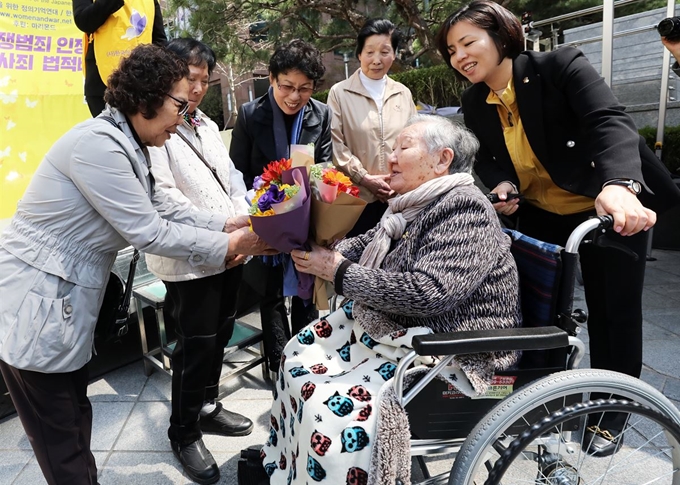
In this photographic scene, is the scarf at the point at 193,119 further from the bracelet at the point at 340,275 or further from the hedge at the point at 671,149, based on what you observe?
the hedge at the point at 671,149

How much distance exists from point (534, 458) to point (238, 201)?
1.53m

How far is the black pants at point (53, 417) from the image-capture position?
5.02 feet

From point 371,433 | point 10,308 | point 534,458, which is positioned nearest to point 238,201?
point 10,308

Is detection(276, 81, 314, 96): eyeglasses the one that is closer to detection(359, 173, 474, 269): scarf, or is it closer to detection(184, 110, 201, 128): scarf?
detection(184, 110, 201, 128): scarf

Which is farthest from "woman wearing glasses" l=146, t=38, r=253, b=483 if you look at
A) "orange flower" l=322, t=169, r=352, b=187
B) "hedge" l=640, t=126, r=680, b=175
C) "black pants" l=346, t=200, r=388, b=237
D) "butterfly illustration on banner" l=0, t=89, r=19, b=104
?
"hedge" l=640, t=126, r=680, b=175

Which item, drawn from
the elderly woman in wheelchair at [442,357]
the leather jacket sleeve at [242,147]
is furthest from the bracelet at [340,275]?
the leather jacket sleeve at [242,147]

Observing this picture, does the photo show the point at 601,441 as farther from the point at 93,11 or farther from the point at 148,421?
the point at 93,11

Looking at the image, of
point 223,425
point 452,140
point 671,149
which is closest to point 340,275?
point 452,140

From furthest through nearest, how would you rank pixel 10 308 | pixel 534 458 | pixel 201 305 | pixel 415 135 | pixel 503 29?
pixel 201 305 < pixel 503 29 < pixel 415 135 < pixel 534 458 < pixel 10 308

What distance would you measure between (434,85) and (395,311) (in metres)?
7.98

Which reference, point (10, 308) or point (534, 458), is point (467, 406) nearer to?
point (534, 458)

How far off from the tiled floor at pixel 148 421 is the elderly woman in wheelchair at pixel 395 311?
1.99ft

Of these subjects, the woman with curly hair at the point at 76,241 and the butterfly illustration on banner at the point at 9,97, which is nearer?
the woman with curly hair at the point at 76,241

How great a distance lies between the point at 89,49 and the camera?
107 inches
